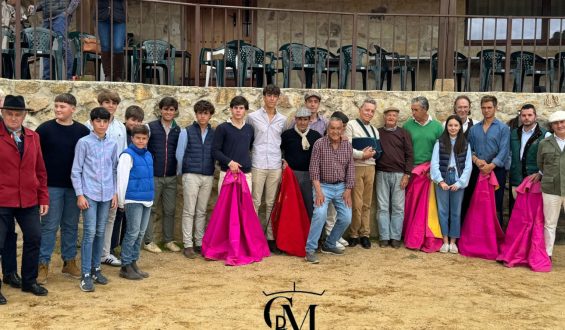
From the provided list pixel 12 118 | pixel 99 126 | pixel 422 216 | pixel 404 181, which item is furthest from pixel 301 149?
pixel 12 118

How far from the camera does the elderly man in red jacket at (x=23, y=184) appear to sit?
15.4 ft

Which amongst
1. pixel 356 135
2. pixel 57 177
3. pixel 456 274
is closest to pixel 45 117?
pixel 57 177

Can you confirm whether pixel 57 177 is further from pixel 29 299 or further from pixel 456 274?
pixel 456 274

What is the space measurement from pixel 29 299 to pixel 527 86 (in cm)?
819

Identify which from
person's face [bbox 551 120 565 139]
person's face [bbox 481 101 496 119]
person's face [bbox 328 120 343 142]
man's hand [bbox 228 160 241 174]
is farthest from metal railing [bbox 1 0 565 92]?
person's face [bbox 551 120 565 139]

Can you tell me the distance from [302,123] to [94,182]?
230 centimetres

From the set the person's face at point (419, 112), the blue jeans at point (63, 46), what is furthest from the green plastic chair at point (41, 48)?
the person's face at point (419, 112)

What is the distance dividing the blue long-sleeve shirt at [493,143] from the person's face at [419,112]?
55 cm

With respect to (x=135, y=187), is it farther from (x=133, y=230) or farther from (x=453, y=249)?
(x=453, y=249)

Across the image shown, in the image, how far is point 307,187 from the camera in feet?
22.0

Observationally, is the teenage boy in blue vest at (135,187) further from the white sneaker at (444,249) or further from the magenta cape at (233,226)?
the white sneaker at (444,249)

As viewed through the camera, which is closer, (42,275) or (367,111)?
(42,275)

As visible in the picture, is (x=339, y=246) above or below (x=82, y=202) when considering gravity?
below

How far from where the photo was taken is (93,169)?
16.6 feet
